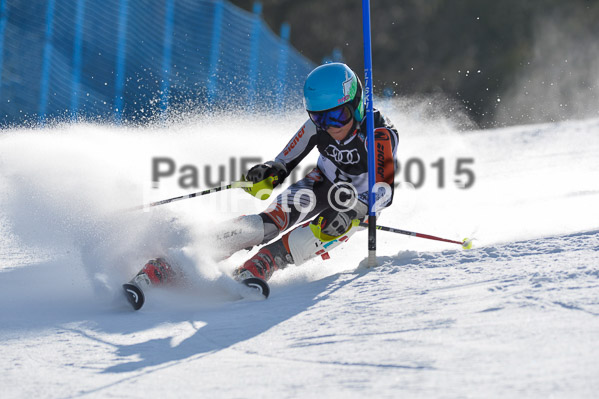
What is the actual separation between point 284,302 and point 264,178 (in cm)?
113

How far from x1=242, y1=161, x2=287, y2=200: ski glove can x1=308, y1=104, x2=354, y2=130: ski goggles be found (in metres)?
0.45

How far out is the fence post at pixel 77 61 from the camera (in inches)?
390

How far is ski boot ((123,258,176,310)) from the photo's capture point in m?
3.60

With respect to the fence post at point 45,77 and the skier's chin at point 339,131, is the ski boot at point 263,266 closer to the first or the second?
the skier's chin at point 339,131

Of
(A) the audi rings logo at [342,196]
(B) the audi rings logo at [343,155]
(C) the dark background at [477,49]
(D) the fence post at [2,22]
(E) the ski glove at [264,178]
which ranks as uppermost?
(C) the dark background at [477,49]

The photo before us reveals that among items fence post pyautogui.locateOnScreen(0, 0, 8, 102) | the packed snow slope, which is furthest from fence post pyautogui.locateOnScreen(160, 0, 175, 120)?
the packed snow slope

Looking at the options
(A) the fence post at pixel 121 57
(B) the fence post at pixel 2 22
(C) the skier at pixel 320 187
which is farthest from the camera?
(A) the fence post at pixel 121 57

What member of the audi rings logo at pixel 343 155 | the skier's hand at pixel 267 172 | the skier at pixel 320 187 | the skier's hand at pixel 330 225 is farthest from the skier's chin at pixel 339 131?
the skier's hand at pixel 330 225

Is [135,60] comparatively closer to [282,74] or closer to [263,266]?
[282,74]

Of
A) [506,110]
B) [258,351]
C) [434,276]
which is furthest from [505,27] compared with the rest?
[258,351]

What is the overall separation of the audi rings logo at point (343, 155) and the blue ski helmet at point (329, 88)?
14.9 inches

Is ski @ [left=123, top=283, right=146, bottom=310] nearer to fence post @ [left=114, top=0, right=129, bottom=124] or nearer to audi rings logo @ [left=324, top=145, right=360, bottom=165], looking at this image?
audi rings logo @ [left=324, top=145, right=360, bottom=165]

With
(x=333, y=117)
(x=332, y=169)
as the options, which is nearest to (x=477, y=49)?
(x=332, y=169)

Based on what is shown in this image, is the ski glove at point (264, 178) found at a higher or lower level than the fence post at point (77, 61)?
lower
